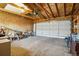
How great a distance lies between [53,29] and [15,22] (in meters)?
0.75

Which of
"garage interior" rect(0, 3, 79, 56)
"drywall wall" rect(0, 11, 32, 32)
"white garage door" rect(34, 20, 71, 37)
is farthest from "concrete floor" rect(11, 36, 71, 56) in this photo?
"drywall wall" rect(0, 11, 32, 32)

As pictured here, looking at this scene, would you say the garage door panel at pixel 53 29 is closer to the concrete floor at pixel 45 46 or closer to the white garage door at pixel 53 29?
the white garage door at pixel 53 29

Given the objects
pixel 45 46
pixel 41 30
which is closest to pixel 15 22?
pixel 41 30

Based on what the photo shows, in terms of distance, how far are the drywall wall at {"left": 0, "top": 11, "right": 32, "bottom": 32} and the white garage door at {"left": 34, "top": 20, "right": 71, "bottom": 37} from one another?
0.20 metres

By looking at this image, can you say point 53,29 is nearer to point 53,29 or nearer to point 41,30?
point 53,29

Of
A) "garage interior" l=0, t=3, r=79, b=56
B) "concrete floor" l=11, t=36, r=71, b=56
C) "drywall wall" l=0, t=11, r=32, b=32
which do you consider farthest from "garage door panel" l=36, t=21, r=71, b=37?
"drywall wall" l=0, t=11, r=32, b=32

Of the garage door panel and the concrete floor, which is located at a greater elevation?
the garage door panel

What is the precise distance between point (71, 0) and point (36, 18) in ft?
2.41

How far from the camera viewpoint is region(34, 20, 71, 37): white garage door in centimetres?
206

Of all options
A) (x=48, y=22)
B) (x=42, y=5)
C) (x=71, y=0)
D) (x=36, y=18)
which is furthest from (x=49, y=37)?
(x=71, y=0)

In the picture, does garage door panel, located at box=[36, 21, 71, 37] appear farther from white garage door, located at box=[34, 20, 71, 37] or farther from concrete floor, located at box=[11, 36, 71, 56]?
concrete floor, located at box=[11, 36, 71, 56]

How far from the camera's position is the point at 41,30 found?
2156mm

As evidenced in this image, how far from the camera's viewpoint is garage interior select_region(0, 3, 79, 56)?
2020 millimetres

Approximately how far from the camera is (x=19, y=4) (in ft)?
6.72
